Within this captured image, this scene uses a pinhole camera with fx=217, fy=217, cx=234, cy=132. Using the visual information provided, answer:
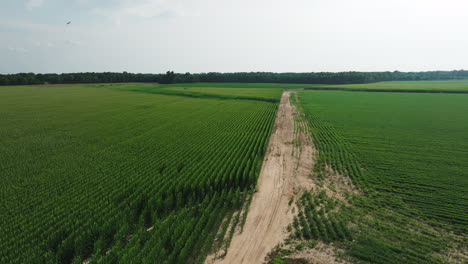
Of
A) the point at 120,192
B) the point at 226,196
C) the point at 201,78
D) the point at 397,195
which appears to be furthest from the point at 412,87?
the point at 120,192

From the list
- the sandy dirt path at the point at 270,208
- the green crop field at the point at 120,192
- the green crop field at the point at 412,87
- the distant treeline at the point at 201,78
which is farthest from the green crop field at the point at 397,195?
the distant treeline at the point at 201,78

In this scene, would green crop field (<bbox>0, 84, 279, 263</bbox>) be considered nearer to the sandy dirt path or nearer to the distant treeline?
the sandy dirt path

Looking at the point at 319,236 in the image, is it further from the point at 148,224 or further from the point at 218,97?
the point at 218,97

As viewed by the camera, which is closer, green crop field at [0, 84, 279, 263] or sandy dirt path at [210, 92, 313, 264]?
green crop field at [0, 84, 279, 263]

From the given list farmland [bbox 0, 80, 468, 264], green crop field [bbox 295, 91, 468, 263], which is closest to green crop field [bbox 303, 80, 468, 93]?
green crop field [bbox 295, 91, 468, 263]

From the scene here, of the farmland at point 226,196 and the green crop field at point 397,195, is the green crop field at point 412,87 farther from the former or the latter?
the farmland at point 226,196

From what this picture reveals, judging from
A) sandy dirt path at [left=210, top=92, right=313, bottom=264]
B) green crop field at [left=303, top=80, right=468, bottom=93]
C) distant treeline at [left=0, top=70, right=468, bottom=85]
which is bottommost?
sandy dirt path at [left=210, top=92, right=313, bottom=264]
